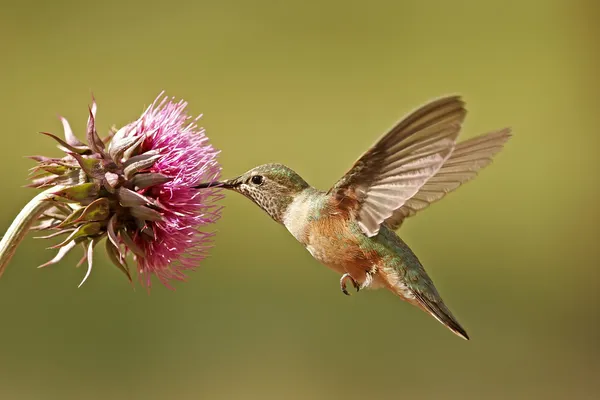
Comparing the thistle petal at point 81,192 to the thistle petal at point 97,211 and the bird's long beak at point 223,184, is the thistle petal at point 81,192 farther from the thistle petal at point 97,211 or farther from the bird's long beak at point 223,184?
the bird's long beak at point 223,184

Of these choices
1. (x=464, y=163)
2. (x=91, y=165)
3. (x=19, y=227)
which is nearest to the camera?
(x=19, y=227)

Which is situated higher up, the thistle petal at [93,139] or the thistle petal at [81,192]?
the thistle petal at [93,139]

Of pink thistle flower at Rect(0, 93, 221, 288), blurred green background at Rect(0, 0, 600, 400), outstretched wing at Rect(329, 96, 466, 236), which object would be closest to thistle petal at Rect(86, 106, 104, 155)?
pink thistle flower at Rect(0, 93, 221, 288)

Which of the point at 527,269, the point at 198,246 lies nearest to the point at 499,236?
the point at 527,269

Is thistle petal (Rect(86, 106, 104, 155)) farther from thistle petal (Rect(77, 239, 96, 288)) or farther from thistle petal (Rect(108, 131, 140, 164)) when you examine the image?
thistle petal (Rect(77, 239, 96, 288))

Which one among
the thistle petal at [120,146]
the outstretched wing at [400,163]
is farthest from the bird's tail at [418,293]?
the thistle petal at [120,146]

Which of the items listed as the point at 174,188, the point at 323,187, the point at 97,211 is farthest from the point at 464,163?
the point at 323,187

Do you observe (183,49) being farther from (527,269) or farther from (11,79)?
(527,269)

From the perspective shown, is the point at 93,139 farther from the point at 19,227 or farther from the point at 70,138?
the point at 19,227
